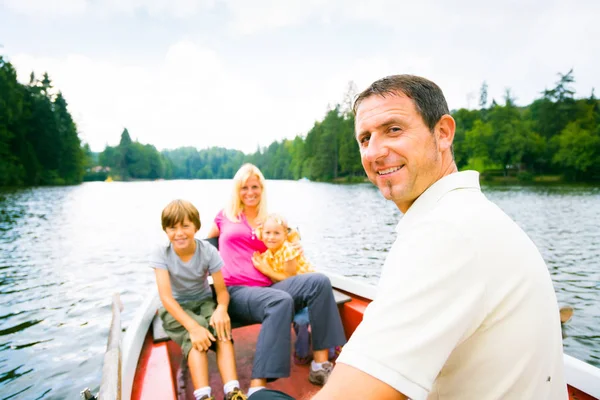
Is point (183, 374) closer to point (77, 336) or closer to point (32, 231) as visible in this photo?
point (77, 336)

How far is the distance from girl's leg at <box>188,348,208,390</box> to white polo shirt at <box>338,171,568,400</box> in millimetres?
2042

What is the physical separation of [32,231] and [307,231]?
1150 cm

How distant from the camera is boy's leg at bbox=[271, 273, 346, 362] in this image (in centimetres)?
304

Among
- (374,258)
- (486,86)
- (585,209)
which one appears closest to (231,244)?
(374,258)

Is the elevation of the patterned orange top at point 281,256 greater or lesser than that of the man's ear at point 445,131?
lesser

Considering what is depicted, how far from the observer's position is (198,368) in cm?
266

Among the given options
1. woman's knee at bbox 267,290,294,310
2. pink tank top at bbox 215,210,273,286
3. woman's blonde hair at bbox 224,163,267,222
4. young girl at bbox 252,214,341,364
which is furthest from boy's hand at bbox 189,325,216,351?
woman's blonde hair at bbox 224,163,267,222

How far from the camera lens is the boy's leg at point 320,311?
9.98 feet

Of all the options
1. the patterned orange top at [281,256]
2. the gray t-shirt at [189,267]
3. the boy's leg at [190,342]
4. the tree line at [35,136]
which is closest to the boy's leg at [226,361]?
the boy's leg at [190,342]

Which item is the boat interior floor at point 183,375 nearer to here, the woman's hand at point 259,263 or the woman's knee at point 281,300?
the woman's knee at point 281,300

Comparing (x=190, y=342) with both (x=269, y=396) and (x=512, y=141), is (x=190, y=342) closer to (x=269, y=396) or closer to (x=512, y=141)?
(x=269, y=396)

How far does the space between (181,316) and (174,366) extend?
0.75 meters

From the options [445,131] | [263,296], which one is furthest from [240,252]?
[445,131]

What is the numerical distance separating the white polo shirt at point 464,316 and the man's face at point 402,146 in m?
0.24
